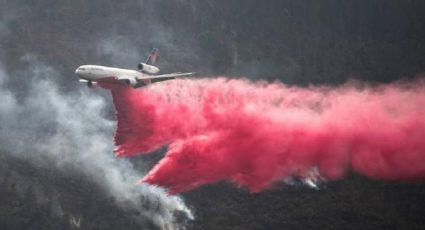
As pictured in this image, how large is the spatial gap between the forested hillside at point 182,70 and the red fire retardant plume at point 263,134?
22294 millimetres

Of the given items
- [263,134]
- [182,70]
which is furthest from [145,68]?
[182,70]

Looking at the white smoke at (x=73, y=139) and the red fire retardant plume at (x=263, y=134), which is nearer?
the red fire retardant plume at (x=263, y=134)

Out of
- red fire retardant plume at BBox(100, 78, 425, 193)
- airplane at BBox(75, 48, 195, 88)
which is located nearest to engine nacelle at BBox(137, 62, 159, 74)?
airplane at BBox(75, 48, 195, 88)

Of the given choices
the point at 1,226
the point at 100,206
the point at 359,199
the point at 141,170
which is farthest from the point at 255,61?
the point at 1,226

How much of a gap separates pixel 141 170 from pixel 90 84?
140ft

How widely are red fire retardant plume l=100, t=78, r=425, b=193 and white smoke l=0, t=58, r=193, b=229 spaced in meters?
28.8

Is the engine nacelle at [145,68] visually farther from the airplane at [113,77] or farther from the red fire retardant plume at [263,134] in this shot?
the red fire retardant plume at [263,134]

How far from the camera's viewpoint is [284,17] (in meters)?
152

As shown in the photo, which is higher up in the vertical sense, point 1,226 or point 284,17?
point 284,17

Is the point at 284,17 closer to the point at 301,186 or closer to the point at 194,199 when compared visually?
the point at 301,186

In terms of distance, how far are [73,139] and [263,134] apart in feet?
157

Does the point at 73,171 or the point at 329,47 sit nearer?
the point at 73,171

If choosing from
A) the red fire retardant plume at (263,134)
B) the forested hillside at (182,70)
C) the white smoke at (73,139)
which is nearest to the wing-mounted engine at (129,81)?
the red fire retardant plume at (263,134)

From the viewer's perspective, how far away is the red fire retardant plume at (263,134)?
64125 millimetres
